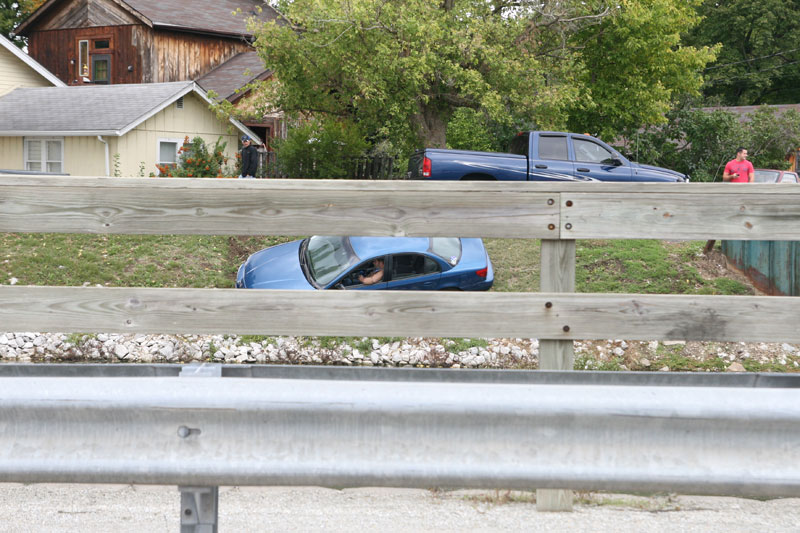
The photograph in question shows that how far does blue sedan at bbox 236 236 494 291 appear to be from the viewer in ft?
32.1

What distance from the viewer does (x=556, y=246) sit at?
4094mm

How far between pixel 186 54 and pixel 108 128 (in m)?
13.9

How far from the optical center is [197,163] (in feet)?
77.2

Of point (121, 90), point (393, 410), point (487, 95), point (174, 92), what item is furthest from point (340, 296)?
point (121, 90)

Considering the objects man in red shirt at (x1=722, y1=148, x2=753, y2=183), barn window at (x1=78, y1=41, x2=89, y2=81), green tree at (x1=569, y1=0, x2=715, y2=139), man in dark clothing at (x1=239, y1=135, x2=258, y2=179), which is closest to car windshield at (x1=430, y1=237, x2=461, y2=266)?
man in red shirt at (x1=722, y1=148, x2=753, y2=183)

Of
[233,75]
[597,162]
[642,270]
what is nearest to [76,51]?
[233,75]

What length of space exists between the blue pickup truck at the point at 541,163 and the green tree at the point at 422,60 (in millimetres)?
2467

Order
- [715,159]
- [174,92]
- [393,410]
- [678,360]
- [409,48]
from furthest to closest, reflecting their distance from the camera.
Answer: [715,159] → [174,92] → [409,48] → [678,360] → [393,410]

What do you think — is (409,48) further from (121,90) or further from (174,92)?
(121,90)

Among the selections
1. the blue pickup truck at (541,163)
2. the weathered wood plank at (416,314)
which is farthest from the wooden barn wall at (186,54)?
the weathered wood plank at (416,314)

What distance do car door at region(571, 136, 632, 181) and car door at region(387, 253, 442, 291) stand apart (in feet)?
34.1

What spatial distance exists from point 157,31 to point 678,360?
3250 cm

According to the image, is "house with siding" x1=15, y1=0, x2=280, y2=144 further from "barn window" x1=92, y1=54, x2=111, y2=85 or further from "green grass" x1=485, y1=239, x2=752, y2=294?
"green grass" x1=485, y1=239, x2=752, y2=294

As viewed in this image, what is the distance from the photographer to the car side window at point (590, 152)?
19734 mm
